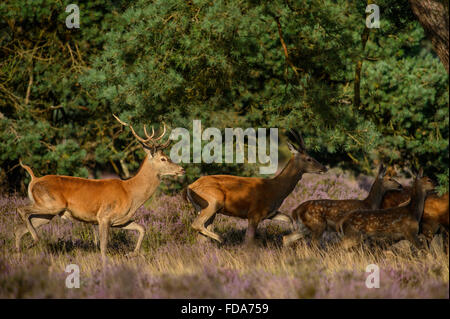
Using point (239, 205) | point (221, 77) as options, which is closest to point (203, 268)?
point (239, 205)

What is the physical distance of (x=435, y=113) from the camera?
1100cm

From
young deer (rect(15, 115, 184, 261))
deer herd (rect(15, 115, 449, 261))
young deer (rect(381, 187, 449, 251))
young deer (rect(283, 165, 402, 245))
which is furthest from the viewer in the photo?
young deer (rect(283, 165, 402, 245))

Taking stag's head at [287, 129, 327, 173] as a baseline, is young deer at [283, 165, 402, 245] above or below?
below

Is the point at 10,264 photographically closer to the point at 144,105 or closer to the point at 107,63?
the point at 144,105

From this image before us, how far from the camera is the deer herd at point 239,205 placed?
8.06 m

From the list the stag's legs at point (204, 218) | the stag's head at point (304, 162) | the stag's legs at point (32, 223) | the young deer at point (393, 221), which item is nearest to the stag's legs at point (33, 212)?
the stag's legs at point (32, 223)

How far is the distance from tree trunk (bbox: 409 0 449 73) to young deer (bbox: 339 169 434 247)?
1722 millimetres

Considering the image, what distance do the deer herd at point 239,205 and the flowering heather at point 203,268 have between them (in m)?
0.27

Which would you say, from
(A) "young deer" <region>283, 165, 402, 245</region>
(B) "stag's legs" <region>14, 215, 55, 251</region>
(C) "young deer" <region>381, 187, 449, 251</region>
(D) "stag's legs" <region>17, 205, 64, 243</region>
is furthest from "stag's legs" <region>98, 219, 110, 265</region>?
(C) "young deer" <region>381, 187, 449, 251</region>

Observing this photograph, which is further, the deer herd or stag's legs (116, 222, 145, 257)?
stag's legs (116, 222, 145, 257)

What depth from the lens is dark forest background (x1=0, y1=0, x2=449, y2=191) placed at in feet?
32.9

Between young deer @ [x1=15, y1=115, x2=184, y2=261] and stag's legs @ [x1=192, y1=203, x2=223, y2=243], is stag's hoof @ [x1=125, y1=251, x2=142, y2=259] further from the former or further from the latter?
stag's legs @ [x1=192, y1=203, x2=223, y2=243]

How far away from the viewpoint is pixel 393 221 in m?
7.95

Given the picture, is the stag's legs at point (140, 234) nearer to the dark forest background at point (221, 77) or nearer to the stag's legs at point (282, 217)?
the stag's legs at point (282, 217)
